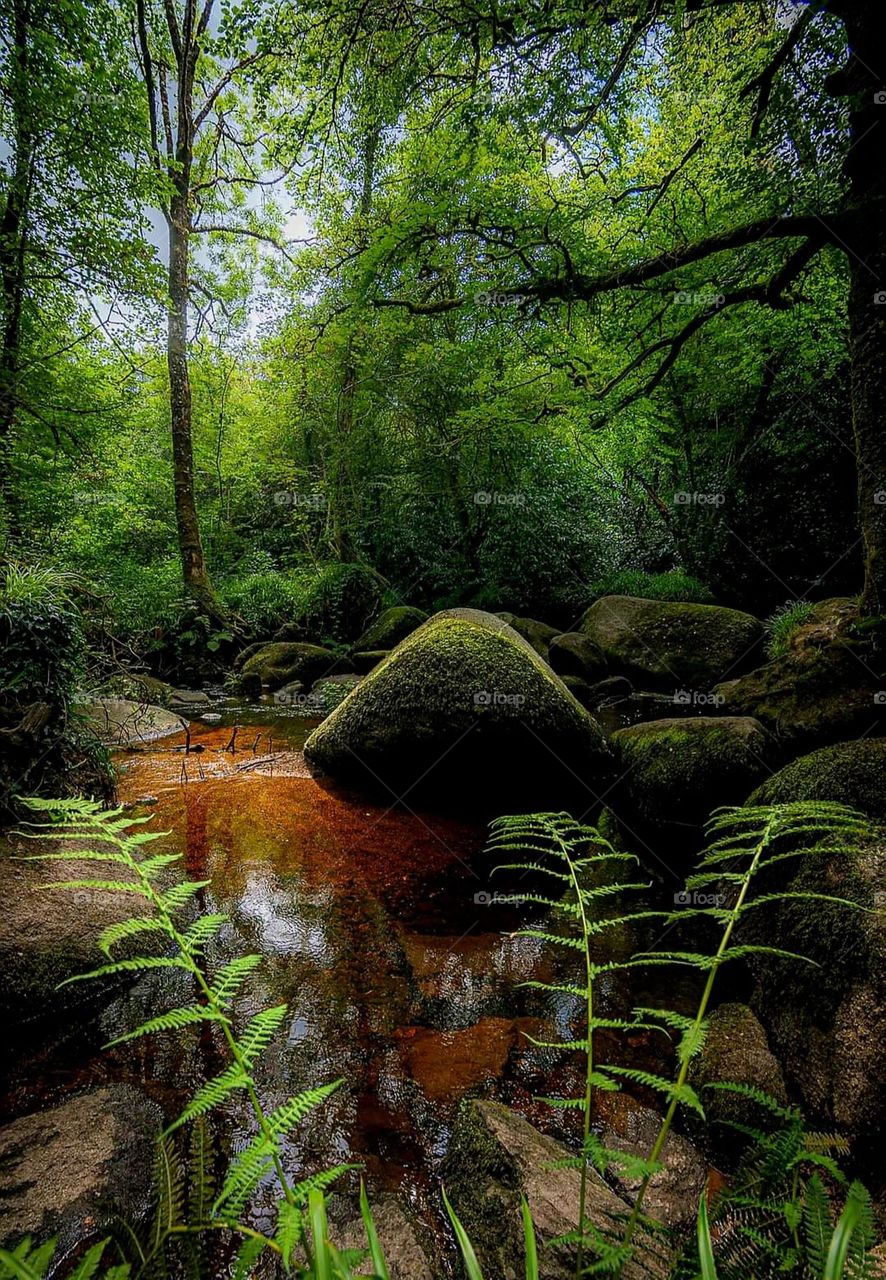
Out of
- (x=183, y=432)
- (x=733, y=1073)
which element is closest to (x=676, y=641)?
(x=733, y=1073)

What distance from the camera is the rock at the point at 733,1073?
1936 mm

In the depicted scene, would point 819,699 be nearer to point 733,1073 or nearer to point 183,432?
point 733,1073

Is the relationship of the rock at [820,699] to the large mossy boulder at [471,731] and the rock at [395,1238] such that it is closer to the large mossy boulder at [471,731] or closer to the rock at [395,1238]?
the large mossy boulder at [471,731]

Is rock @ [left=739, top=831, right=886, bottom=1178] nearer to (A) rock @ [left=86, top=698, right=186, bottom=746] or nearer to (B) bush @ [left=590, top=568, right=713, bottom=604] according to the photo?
(A) rock @ [left=86, top=698, right=186, bottom=746]

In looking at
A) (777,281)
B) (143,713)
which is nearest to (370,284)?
(777,281)

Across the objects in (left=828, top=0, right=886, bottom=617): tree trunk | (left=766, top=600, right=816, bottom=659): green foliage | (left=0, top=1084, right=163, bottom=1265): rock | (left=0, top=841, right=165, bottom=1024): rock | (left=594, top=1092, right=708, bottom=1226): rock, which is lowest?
(left=594, top=1092, right=708, bottom=1226): rock

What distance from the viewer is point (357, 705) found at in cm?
538

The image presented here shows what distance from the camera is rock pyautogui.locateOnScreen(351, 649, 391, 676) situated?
10680 mm

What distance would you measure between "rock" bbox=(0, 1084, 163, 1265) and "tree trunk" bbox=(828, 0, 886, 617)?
5.40 m

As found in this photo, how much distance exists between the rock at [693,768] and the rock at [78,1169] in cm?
370

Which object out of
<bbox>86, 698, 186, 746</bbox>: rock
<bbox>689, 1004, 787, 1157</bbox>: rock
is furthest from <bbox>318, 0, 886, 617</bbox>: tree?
<bbox>86, 698, 186, 746</bbox>: rock

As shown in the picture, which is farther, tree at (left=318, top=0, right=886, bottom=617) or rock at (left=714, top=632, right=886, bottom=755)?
rock at (left=714, top=632, right=886, bottom=755)

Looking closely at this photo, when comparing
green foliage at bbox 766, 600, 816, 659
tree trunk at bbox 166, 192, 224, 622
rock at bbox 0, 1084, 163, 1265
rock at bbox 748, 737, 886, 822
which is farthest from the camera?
tree trunk at bbox 166, 192, 224, 622

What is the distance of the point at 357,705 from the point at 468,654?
1259 mm
